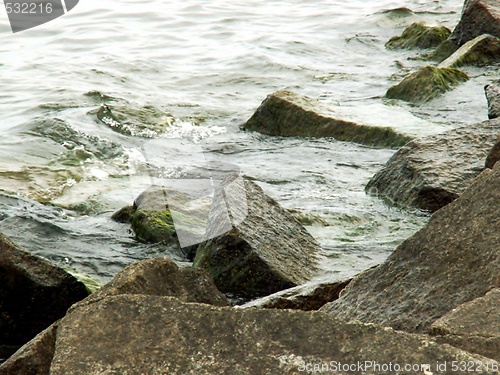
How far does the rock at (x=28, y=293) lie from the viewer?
13.3 feet

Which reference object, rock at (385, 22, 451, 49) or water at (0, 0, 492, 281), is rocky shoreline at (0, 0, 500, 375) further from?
rock at (385, 22, 451, 49)

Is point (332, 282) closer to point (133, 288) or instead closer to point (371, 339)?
point (133, 288)

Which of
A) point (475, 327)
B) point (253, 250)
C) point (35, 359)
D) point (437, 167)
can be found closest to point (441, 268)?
point (475, 327)

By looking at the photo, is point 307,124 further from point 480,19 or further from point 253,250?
point 253,250

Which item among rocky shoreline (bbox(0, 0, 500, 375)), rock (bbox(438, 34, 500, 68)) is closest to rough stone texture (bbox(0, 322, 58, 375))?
rocky shoreline (bbox(0, 0, 500, 375))

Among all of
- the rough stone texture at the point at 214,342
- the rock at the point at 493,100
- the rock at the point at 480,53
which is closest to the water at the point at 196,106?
the rock at the point at 480,53

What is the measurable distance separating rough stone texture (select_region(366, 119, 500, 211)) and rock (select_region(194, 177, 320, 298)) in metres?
1.14

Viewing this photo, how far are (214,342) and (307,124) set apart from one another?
6.42 metres

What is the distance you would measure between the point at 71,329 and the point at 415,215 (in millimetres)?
3907

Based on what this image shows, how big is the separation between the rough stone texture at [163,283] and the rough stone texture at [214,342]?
492 millimetres

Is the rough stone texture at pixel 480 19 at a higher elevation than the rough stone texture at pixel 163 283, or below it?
below

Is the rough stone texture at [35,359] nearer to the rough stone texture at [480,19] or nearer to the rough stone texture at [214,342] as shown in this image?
the rough stone texture at [214,342]

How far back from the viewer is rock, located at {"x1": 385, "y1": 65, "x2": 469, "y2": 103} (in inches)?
363

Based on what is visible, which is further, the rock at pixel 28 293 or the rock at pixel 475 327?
the rock at pixel 28 293
